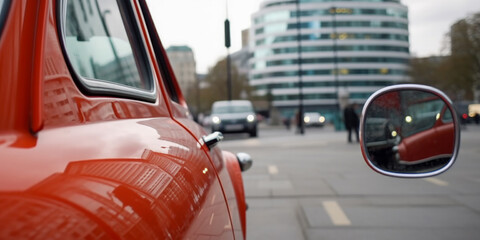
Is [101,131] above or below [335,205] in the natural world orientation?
above

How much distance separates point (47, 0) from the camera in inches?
33.4

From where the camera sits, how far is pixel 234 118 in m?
21.3

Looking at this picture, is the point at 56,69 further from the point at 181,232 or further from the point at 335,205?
the point at 335,205

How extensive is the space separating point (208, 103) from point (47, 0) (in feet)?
264

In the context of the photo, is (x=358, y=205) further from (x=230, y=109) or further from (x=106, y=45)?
(x=230, y=109)

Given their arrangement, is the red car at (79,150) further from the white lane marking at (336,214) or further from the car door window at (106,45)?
the white lane marking at (336,214)

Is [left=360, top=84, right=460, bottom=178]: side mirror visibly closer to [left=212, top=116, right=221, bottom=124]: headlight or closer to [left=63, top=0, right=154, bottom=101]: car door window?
[left=63, top=0, right=154, bottom=101]: car door window

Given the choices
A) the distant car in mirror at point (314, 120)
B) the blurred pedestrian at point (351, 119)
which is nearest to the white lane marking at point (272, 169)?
the blurred pedestrian at point (351, 119)

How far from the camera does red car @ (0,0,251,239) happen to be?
1.98ft

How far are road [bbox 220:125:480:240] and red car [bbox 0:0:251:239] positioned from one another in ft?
9.76

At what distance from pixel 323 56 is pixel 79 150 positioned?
102694mm

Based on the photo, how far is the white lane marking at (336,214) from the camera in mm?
4449

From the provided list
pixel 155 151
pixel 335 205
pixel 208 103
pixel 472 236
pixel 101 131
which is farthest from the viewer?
pixel 208 103

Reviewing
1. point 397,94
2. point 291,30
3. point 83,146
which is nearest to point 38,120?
point 83,146
